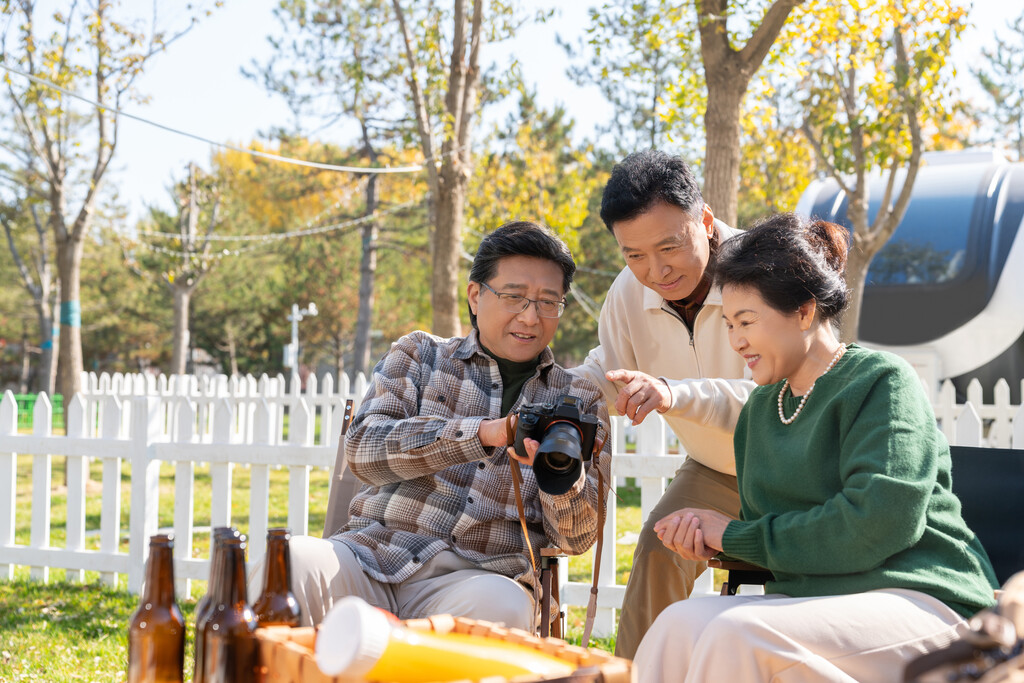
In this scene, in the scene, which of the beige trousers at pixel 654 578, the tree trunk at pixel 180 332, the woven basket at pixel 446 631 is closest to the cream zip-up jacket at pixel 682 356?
the beige trousers at pixel 654 578

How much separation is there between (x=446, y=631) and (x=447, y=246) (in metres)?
6.51

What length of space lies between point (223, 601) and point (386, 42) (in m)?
11.9

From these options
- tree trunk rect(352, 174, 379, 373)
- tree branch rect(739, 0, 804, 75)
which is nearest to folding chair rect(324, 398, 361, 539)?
tree branch rect(739, 0, 804, 75)

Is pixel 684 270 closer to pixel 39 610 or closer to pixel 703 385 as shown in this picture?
pixel 703 385

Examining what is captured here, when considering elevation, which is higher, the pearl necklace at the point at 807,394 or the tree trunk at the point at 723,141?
the tree trunk at the point at 723,141

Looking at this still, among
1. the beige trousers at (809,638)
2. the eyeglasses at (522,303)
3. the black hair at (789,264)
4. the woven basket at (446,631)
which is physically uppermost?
the black hair at (789,264)

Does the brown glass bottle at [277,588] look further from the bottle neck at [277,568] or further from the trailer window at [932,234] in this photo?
the trailer window at [932,234]

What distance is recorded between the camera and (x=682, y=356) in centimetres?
323

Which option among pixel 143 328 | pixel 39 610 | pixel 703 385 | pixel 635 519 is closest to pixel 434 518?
pixel 703 385

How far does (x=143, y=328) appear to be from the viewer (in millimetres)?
33969

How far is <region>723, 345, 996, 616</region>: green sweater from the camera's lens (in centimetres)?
197

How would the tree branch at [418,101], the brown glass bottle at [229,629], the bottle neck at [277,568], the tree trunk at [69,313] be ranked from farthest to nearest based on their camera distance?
the tree trunk at [69,313] → the tree branch at [418,101] → the bottle neck at [277,568] → the brown glass bottle at [229,629]

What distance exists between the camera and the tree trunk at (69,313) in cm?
1014

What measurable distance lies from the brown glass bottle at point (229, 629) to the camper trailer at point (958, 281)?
8.04 metres
